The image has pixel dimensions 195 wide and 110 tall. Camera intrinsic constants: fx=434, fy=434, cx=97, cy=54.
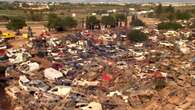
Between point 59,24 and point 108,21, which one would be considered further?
point 108,21

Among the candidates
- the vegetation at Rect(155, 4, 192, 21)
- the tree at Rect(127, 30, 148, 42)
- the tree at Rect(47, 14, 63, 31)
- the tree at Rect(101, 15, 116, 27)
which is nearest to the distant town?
the tree at Rect(127, 30, 148, 42)

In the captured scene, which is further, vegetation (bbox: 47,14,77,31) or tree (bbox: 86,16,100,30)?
tree (bbox: 86,16,100,30)

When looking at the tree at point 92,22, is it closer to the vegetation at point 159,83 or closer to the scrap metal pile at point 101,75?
the scrap metal pile at point 101,75

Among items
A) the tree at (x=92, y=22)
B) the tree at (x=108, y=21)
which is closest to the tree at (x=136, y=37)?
the tree at (x=92, y=22)

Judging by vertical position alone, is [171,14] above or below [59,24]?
below

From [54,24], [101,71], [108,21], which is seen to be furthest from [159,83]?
[108,21]

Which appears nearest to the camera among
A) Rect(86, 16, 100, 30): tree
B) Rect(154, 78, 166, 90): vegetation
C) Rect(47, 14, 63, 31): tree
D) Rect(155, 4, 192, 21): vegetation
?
Rect(154, 78, 166, 90): vegetation

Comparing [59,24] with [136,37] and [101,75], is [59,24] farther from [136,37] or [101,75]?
[101,75]

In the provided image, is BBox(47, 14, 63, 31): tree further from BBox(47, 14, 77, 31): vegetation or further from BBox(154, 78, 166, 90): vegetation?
BBox(154, 78, 166, 90): vegetation

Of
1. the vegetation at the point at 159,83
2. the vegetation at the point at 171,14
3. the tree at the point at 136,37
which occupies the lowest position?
the vegetation at the point at 171,14
